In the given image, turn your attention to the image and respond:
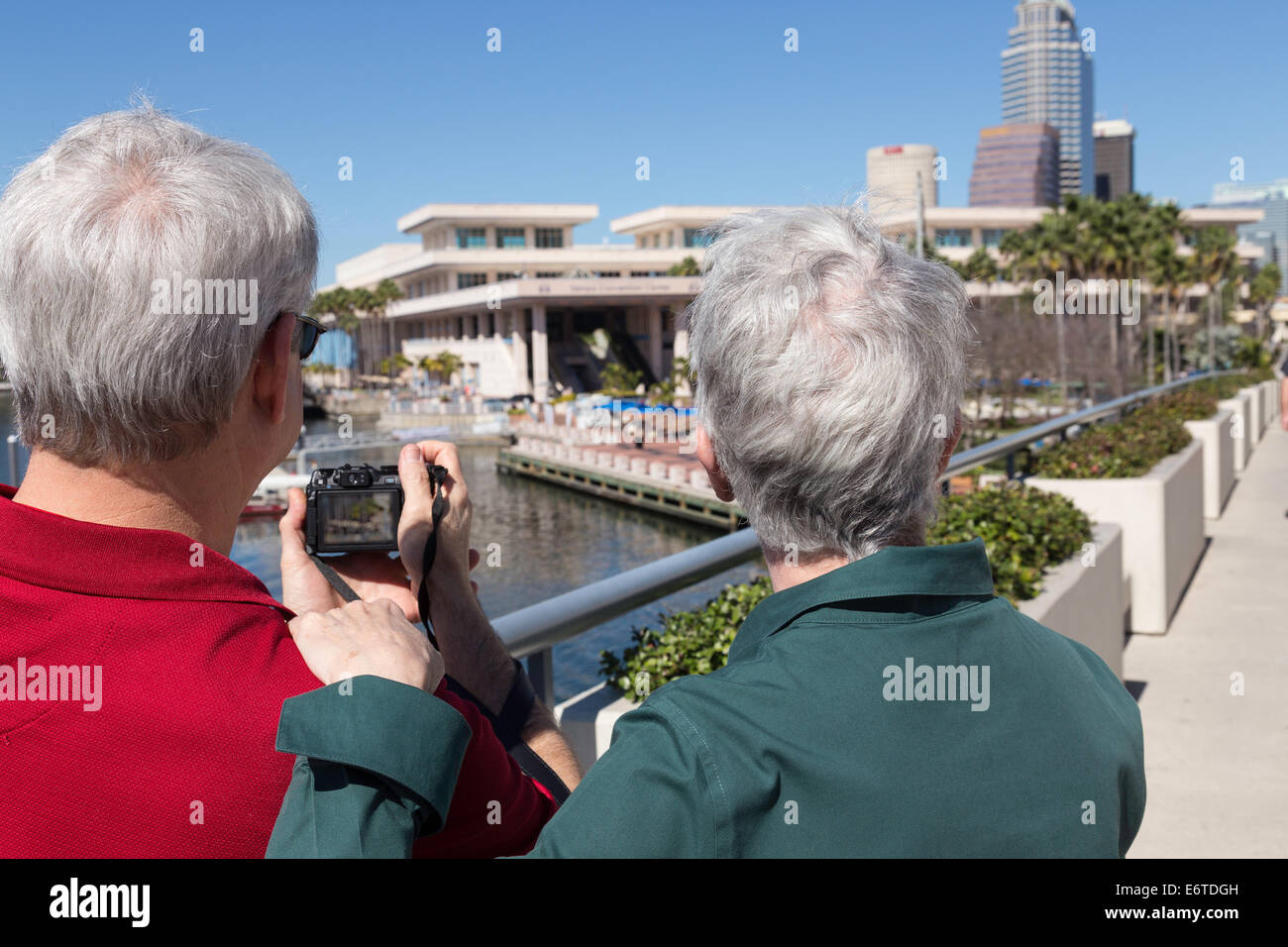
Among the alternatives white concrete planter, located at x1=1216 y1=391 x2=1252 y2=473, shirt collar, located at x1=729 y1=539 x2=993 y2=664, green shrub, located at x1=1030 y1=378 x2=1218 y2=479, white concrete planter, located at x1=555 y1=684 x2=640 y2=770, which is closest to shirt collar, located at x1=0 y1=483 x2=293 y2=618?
shirt collar, located at x1=729 y1=539 x2=993 y2=664

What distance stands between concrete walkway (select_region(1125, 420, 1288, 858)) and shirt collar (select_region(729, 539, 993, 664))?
2549 mm

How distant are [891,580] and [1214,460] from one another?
30.8 feet

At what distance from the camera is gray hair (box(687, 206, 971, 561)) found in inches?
48.1

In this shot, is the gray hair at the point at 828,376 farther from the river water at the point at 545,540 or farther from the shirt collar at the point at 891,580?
the river water at the point at 545,540

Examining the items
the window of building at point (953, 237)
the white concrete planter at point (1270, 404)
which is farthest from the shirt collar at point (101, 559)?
the window of building at point (953, 237)

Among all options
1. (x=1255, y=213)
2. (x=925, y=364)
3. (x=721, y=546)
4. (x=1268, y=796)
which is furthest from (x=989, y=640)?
(x=1255, y=213)

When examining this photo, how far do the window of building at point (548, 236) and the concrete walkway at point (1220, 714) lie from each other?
72171 millimetres

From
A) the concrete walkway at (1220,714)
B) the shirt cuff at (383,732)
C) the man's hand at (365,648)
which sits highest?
the man's hand at (365,648)

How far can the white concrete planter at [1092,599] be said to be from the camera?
151 inches

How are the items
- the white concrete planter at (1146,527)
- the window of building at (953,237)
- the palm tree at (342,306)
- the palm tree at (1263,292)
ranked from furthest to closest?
the palm tree at (1263,292) → the window of building at (953,237) → the palm tree at (342,306) → the white concrete planter at (1146,527)

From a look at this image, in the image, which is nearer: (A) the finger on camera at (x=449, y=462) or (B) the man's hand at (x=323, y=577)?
(B) the man's hand at (x=323, y=577)

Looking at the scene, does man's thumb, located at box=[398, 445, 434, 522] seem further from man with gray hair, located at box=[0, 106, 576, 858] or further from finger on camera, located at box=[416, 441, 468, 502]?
man with gray hair, located at box=[0, 106, 576, 858]

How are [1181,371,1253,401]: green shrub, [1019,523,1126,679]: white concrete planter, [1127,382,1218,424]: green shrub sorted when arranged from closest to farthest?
[1019,523,1126,679]: white concrete planter → [1127,382,1218,424]: green shrub → [1181,371,1253,401]: green shrub
